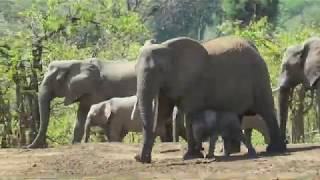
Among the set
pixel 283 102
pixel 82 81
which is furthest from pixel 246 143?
pixel 82 81

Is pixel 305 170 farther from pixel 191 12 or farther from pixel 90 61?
pixel 191 12

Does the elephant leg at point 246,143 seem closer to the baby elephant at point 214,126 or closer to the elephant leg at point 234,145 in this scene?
the baby elephant at point 214,126

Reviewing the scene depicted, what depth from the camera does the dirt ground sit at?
1071 centimetres

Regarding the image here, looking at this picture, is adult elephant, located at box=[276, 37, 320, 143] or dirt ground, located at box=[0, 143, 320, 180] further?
adult elephant, located at box=[276, 37, 320, 143]

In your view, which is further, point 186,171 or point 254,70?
point 254,70

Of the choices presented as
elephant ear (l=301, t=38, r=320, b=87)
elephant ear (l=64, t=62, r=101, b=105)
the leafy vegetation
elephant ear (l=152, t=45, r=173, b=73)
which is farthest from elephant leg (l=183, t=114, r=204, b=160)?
the leafy vegetation

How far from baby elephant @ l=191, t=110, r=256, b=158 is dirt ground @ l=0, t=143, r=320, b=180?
1.05 feet

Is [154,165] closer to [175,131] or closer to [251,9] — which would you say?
[175,131]

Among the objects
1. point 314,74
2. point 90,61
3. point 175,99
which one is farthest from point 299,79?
point 90,61

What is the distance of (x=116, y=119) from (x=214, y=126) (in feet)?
25.6

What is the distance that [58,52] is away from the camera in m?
24.5

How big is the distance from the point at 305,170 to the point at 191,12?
71.8 metres

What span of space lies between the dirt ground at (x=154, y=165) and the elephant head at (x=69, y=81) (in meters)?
3.29

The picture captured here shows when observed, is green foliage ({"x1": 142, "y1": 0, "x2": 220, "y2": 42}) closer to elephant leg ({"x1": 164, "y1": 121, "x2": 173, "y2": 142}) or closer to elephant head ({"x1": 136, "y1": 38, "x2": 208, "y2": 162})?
elephant leg ({"x1": 164, "y1": 121, "x2": 173, "y2": 142})
